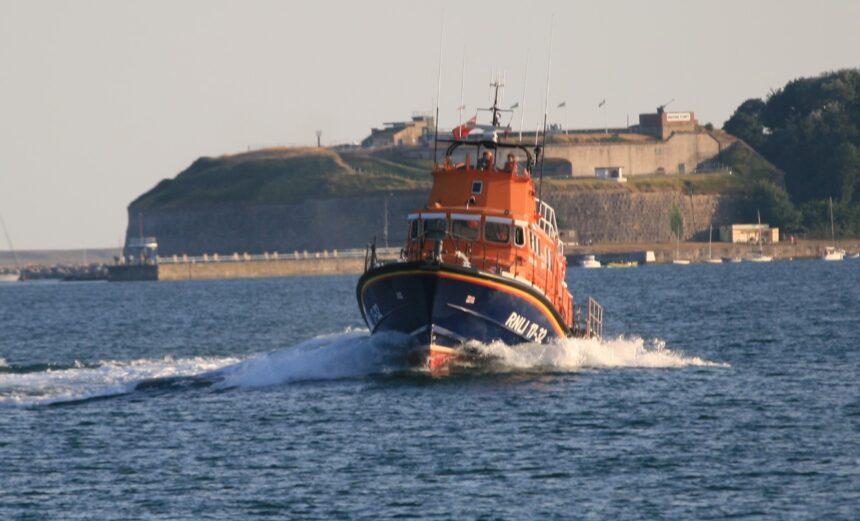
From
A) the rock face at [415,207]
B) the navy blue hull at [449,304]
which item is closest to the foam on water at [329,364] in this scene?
the navy blue hull at [449,304]

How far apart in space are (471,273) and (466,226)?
9.41ft

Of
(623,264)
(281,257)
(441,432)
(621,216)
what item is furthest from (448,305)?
(621,216)

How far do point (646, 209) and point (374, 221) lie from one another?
2823cm

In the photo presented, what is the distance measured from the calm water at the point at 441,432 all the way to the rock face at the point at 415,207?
127163mm

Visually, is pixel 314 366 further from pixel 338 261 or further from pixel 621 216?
pixel 621 216

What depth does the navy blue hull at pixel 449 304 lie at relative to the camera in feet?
129

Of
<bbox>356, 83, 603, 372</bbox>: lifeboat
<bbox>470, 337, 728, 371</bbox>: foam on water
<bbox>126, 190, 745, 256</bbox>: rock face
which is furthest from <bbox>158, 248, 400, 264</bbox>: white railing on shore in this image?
<bbox>356, 83, 603, 372</bbox>: lifeboat

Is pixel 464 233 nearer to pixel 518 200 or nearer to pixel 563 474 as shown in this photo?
pixel 518 200

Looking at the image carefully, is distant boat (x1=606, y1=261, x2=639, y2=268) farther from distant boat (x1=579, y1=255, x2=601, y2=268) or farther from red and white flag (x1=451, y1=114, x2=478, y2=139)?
red and white flag (x1=451, y1=114, x2=478, y2=139)

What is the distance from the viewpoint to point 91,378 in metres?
44.9

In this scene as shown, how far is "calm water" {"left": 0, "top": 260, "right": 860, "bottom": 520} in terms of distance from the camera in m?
27.3

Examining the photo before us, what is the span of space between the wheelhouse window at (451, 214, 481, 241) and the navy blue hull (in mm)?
2099

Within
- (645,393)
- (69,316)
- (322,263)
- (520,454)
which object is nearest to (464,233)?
(645,393)

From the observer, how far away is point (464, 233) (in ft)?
137
